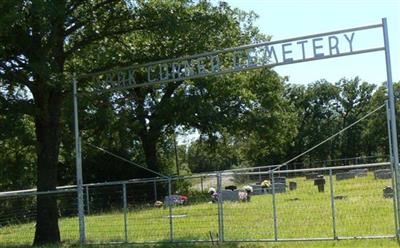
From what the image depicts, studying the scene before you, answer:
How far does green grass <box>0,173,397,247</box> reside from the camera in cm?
1502

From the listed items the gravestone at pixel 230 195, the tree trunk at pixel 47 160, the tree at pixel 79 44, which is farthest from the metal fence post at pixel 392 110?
the gravestone at pixel 230 195

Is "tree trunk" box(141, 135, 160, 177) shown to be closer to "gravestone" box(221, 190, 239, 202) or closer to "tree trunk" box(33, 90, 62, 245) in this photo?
"gravestone" box(221, 190, 239, 202)

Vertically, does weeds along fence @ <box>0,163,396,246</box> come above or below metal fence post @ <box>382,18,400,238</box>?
below

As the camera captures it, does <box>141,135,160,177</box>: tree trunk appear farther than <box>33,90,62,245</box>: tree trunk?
Yes

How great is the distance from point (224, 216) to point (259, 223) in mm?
1765

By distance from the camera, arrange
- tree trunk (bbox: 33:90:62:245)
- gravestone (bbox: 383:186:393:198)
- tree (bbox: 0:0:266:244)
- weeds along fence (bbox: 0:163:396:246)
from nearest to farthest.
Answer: weeds along fence (bbox: 0:163:396:246)
tree (bbox: 0:0:266:244)
tree trunk (bbox: 33:90:62:245)
gravestone (bbox: 383:186:393:198)

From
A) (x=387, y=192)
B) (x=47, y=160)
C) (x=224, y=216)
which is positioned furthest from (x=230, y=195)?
(x=47, y=160)

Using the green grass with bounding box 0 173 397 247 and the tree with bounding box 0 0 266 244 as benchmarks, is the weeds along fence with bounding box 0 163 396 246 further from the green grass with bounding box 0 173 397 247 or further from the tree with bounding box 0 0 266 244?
the tree with bounding box 0 0 266 244

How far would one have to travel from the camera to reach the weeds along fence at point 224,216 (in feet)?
48.4

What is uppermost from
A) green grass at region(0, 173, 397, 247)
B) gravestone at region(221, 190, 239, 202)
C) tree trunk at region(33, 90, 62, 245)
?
tree trunk at region(33, 90, 62, 245)

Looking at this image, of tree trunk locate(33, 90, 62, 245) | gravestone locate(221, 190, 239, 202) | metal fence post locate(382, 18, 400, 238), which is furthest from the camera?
gravestone locate(221, 190, 239, 202)

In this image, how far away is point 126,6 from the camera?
17.2 m

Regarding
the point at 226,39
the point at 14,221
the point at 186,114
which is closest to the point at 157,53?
the point at 226,39

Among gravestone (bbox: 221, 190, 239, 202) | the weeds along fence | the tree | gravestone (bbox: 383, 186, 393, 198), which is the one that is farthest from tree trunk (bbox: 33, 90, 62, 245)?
gravestone (bbox: 383, 186, 393, 198)
